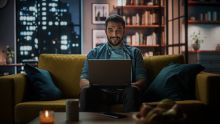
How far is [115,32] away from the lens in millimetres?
3086

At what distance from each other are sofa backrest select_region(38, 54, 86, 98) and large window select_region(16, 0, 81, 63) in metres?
4.10

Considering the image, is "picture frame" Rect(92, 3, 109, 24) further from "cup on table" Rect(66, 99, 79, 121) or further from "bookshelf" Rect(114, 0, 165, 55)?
"cup on table" Rect(66, 99, 79, 121)

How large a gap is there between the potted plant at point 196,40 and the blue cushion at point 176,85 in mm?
3873

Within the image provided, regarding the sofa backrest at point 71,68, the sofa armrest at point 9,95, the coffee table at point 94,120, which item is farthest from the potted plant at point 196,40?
the coffee table at point 94,120

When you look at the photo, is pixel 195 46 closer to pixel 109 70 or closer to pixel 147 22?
pixel 147 22

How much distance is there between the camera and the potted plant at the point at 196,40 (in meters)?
6.61

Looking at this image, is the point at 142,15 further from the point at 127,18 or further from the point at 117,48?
the point at 117,48

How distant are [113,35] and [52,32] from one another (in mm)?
4559

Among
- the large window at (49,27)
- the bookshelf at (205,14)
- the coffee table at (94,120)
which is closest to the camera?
the coffee table at (94,120)

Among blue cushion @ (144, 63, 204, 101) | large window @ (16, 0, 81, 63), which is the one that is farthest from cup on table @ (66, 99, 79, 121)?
large window @ (16, 0, 81, 63)

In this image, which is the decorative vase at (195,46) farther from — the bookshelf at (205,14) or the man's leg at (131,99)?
the man's leg at (131,99)

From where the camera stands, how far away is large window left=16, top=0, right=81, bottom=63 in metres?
Result: 7.34

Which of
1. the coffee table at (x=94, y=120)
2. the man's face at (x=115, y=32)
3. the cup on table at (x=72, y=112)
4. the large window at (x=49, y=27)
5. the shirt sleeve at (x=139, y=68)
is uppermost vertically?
the large window at (x=49, y=27)

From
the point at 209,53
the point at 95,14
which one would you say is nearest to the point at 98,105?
the point at 209,53
